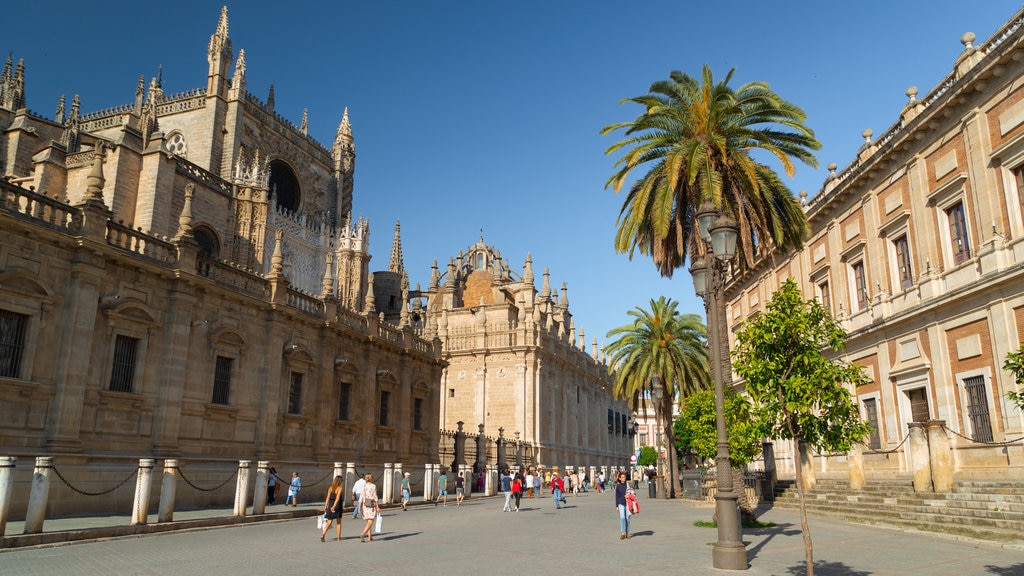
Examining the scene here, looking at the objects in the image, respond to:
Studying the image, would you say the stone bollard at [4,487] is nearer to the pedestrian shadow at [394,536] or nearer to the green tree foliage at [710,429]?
the pedestrian shadow at [394,536]

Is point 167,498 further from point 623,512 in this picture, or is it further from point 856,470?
point 856,470

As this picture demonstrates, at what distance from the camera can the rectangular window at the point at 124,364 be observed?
16000 millimetres

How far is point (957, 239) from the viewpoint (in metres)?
18.6

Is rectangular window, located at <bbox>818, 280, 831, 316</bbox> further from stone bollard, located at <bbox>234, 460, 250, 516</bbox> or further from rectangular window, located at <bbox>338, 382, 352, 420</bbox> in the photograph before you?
stone bollard, located at <bbox>234, 460, 250, 516</bbox>

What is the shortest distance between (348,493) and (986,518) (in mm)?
16426

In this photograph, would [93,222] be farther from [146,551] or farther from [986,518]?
[986,518]

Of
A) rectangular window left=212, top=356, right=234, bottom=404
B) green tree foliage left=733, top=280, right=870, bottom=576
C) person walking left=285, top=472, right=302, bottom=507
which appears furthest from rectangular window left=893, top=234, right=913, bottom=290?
rectangular window left=212, top=356, right=234, bottom=404

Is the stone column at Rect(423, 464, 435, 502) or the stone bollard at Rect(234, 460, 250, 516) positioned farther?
the stone column at Rect(423, 464, 435, 502)

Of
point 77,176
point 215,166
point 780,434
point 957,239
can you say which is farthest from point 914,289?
point 215,166

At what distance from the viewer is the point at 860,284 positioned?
23.8 m

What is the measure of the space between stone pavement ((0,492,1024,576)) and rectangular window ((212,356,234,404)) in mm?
3575

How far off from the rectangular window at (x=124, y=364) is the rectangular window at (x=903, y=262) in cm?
2206

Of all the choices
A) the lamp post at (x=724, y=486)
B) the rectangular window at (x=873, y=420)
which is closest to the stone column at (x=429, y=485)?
the rectangular window at (x=873, y=420)

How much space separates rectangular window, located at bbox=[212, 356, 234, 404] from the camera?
1895 cm
